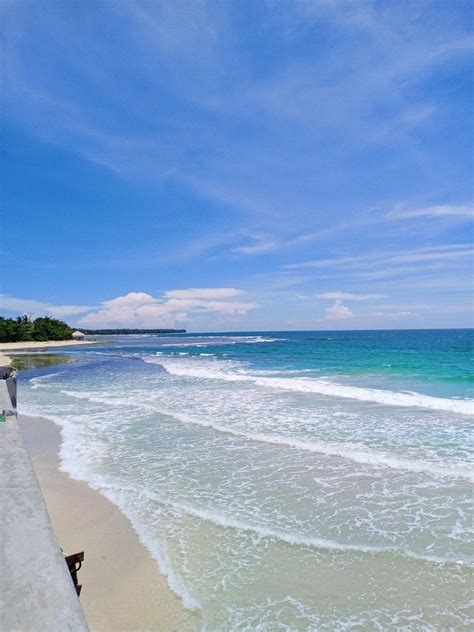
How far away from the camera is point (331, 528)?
22.3ft

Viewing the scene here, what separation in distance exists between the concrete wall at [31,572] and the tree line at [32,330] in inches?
3744

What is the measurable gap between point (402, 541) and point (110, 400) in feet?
50.1

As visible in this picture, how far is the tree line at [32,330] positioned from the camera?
294ft

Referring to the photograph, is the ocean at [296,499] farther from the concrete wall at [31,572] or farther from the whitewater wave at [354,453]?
the concrete wall at [31,572]

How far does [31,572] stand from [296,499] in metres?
5.77

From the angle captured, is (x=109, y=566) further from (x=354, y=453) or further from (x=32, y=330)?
(x=32, y=330)

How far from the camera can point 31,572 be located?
119 inches

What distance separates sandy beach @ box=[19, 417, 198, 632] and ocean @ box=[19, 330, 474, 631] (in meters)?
0.21

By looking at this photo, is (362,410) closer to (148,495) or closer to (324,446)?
(324,446)

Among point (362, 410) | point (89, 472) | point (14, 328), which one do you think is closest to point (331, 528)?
point (89, 472)

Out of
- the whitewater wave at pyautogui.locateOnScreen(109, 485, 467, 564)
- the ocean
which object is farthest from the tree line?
the whitewater wave at pyautogui.locateOnScreen(109, 485, 467, 564)

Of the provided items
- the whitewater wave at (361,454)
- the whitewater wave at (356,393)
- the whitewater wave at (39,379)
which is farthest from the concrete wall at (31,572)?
the whitewater wave at (39,379)

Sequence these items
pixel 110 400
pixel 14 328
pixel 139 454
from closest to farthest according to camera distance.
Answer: pixel 139 454, pixel 110 400, pixel 14 328

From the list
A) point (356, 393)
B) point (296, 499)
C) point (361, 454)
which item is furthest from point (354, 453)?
point (356, 393)
